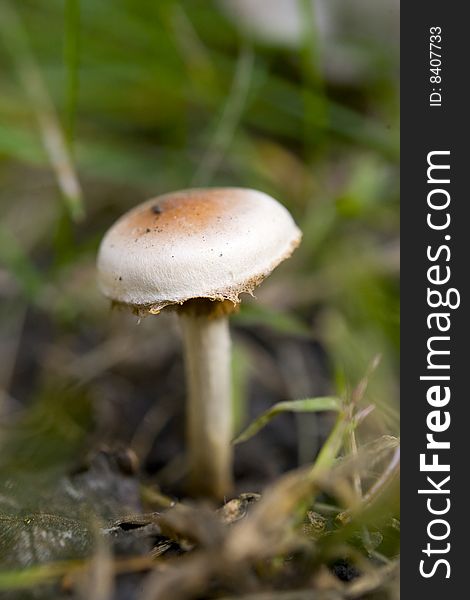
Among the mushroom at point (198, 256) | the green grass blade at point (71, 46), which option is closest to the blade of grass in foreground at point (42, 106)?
the green grass blade at point (71, 46)

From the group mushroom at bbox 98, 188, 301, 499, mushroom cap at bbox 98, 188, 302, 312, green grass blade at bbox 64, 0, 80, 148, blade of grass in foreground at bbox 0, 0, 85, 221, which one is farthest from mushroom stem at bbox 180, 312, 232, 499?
green grass blade at bbox 64, 0, 80, 148

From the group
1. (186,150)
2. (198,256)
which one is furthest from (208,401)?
(186,150)

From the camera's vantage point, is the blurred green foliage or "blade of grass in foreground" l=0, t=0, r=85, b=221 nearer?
"blade of grass in foreground" l=0, t=0, r=85, b=221

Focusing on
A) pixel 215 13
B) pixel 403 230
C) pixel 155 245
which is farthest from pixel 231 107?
pixel 155 245

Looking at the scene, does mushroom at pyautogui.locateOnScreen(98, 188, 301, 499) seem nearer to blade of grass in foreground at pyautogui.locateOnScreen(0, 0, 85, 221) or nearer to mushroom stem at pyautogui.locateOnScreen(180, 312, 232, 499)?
mushroom stem at pyautogui.locateOnScreen(180, 312, 232, 499)

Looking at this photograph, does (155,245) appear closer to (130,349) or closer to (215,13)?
(130,349)

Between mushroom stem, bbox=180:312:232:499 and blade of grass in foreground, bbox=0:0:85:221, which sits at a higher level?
blade of grass in foreground, bbox=0:0:85:221
